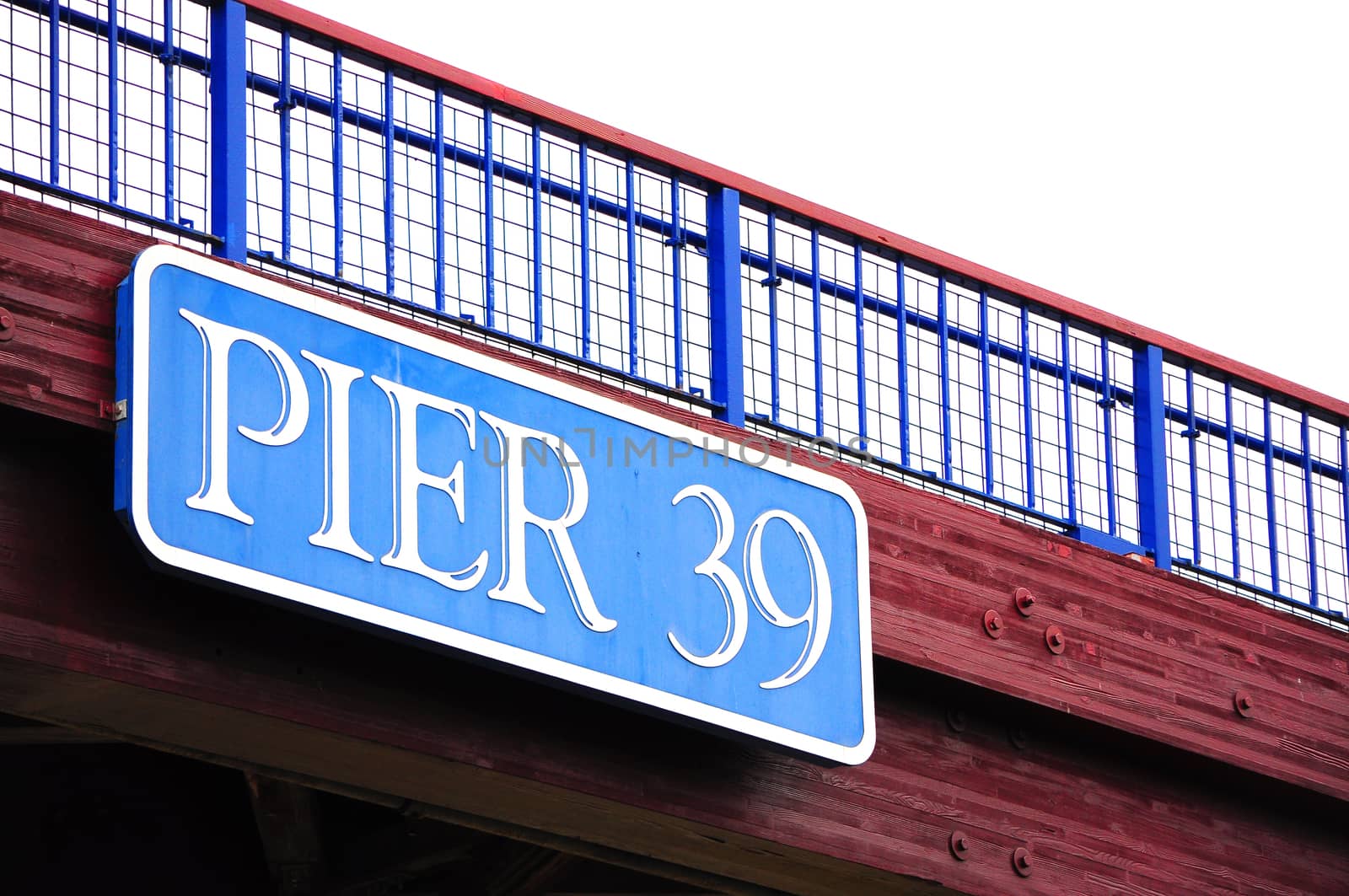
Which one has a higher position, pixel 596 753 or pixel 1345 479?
pixel 1345 479

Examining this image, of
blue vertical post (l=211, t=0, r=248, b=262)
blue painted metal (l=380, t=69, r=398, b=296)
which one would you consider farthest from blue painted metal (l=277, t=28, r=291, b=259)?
blue painted metal (l=380, t=69, r=398, b=296)

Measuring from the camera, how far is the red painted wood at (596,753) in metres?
8.14

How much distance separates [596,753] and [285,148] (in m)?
2.72

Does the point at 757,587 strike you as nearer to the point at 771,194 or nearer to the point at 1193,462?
the point at 771,194

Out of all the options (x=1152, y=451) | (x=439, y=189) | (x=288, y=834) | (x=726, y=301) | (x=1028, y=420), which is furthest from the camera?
(x=288, y=834)

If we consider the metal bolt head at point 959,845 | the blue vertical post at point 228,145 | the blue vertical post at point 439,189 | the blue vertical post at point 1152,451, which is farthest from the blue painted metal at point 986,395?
the blue vertical post at point 228,145

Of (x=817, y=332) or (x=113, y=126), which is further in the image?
(x=817, y=332)

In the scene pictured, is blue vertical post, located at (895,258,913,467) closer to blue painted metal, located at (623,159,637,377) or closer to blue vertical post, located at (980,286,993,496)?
blue vertical post, located at (980,286,993,496)

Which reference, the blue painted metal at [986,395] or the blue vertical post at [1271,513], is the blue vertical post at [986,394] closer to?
the blue painted metal at [986,395]

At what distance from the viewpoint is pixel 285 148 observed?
9.25m

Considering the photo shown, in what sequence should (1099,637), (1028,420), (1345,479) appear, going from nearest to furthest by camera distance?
(1099,637), (1028,420), (1345,479)

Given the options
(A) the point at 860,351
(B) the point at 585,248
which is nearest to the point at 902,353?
(A) the point at 860,351

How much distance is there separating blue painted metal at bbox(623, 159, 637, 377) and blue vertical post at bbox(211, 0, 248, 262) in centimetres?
191

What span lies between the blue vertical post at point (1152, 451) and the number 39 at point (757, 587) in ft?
8.18
